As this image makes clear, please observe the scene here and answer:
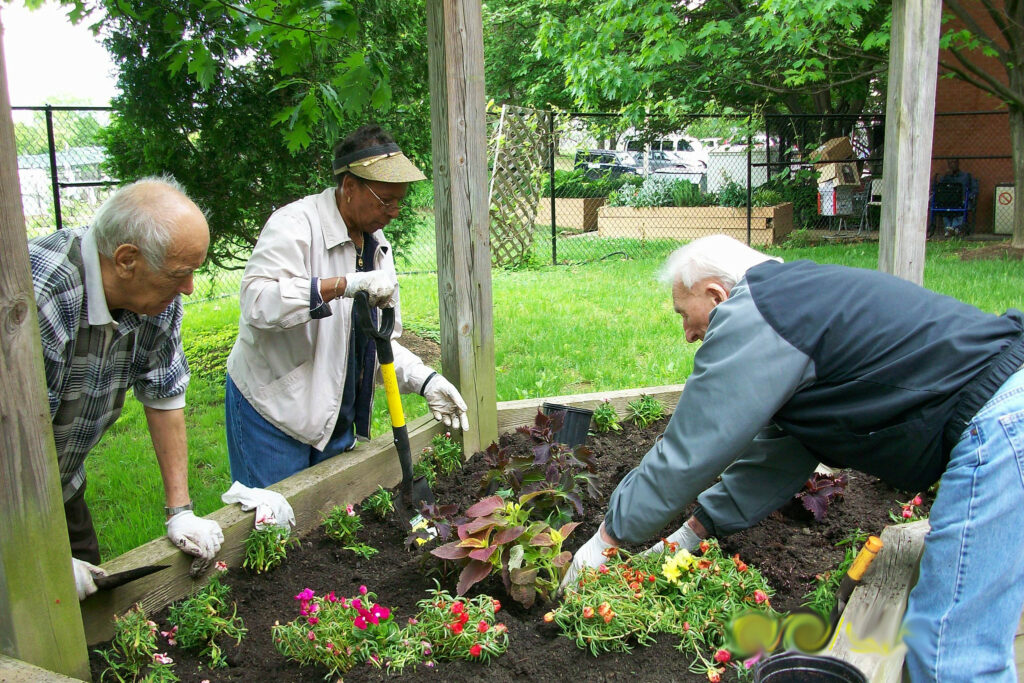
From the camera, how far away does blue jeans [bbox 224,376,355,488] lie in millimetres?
3096

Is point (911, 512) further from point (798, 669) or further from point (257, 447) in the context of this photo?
point (257, 447)

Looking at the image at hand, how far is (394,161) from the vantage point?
2984 mm

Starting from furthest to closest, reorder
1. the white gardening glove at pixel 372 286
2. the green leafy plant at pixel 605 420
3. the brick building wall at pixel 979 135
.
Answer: the brick building wall at pixel 979 135
the green leafy plant at pixel 605 420
the white gardening glove at pixel 372 286

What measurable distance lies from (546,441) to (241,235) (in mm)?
3858

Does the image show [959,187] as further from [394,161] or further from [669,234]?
[394,161]

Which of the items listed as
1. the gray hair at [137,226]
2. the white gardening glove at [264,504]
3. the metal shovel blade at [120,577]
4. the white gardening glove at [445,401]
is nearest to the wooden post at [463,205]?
the white gardening glove at [445,401]

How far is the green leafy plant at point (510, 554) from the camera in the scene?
243 centimetres

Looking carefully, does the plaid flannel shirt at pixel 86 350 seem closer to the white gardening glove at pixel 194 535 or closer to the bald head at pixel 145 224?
the bald head at pixel 145 224

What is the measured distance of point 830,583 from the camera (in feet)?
8.38

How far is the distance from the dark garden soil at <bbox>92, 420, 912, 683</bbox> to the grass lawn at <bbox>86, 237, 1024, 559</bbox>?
1.10 metres

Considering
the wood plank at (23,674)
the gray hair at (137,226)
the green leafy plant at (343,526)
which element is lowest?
the green leafy plant at (343,526)

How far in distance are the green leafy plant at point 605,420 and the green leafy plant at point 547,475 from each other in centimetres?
50

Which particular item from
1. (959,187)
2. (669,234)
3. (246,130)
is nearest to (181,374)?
(246,130)

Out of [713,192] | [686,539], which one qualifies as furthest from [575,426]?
[713,192]
